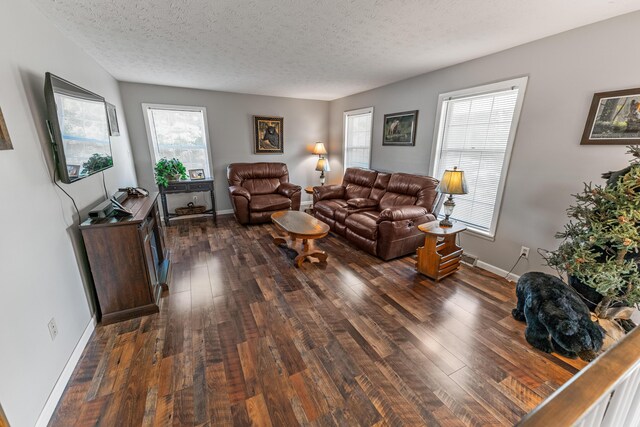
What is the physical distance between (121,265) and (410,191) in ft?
11.1

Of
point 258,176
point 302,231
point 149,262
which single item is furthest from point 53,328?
point 258,176

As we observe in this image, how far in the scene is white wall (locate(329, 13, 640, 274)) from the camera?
1.98 m

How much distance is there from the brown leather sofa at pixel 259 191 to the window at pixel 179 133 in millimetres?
671

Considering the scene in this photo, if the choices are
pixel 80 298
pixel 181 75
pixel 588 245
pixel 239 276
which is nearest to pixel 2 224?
pixel 80 298

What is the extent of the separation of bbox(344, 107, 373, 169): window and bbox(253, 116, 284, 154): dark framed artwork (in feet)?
4.60

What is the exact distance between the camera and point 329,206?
4.11 m

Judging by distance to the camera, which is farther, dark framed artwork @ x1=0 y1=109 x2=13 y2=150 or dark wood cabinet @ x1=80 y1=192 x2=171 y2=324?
dark wood cabinet @ x1=80 y1=192 x2=171 y2=324

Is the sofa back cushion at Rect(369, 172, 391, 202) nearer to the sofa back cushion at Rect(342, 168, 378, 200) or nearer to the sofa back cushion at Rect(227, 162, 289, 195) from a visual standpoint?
the sofa back cushion at Rect(342, 168, 378, 200)

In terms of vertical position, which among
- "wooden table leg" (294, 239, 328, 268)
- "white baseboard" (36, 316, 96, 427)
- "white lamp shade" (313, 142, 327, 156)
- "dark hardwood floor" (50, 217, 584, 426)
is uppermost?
"white lamp shade" (313, 142, 327, 156)

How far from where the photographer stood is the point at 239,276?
2.77 metres

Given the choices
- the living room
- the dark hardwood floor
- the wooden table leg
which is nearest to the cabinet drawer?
the living room

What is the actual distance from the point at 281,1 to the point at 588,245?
282cm

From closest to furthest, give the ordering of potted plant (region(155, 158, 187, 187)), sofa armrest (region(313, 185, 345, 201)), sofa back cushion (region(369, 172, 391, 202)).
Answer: sofa back cushion (region(369, 172, 391, 202)), potted plant (region(155, 158, 187, 187)), sofa armrest (region(313, 185, 345, 201))

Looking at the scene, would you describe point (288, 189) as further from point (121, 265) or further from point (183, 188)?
point (121, 265)
